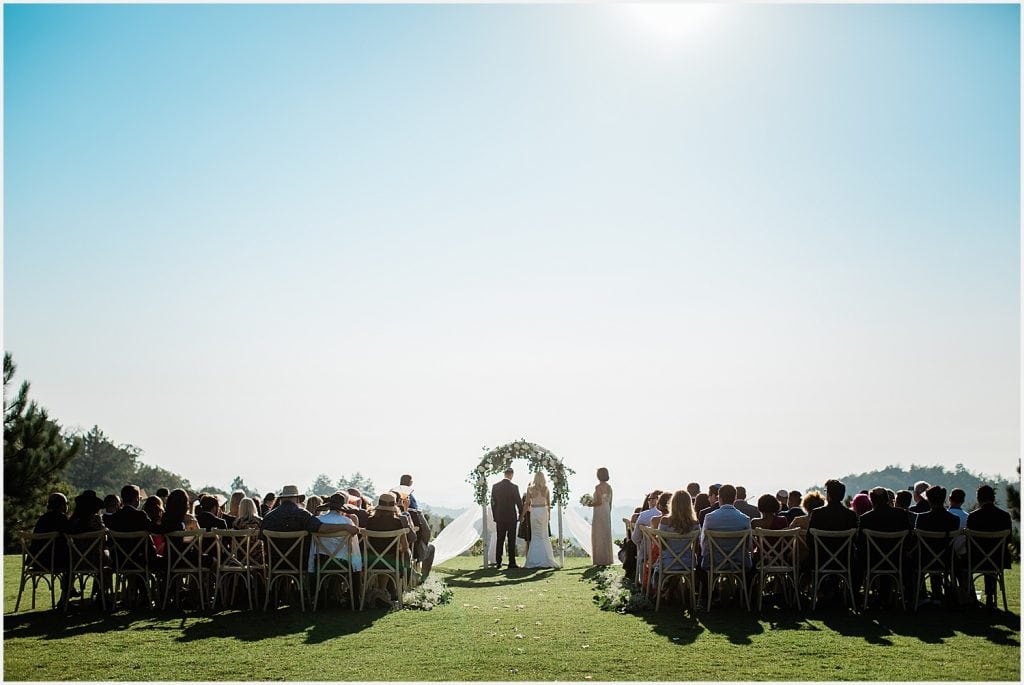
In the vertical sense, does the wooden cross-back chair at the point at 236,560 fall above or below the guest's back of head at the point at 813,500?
below

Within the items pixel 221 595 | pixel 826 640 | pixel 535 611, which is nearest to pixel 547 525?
pixel 535 611

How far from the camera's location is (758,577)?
10250 millimetres

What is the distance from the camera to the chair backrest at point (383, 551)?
10.5 meters

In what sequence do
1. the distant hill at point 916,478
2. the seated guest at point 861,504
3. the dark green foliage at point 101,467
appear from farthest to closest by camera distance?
the distant hill at point 916,478
the dark green foliage at point 101,467
the seated guest at point 861,504

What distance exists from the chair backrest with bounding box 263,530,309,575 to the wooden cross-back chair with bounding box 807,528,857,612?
5.83 m

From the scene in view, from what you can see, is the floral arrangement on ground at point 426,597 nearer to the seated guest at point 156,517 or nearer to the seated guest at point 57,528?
the seated guest at point 156,517

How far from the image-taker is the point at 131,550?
10.5m

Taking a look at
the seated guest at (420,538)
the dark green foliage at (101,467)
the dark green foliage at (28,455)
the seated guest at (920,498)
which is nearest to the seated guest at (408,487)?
the seated guest at (420,538)

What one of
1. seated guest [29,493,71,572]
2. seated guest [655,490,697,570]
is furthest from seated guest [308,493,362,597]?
seated guest [655,490,697,570]

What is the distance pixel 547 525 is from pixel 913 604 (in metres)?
8.87

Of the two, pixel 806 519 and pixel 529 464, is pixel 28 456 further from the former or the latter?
pixel 806 519

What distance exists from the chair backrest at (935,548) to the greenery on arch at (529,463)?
1043cm

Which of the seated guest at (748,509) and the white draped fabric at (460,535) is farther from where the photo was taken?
the white draped fabric at (460,535)

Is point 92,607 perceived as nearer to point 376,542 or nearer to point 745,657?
point 376,542
